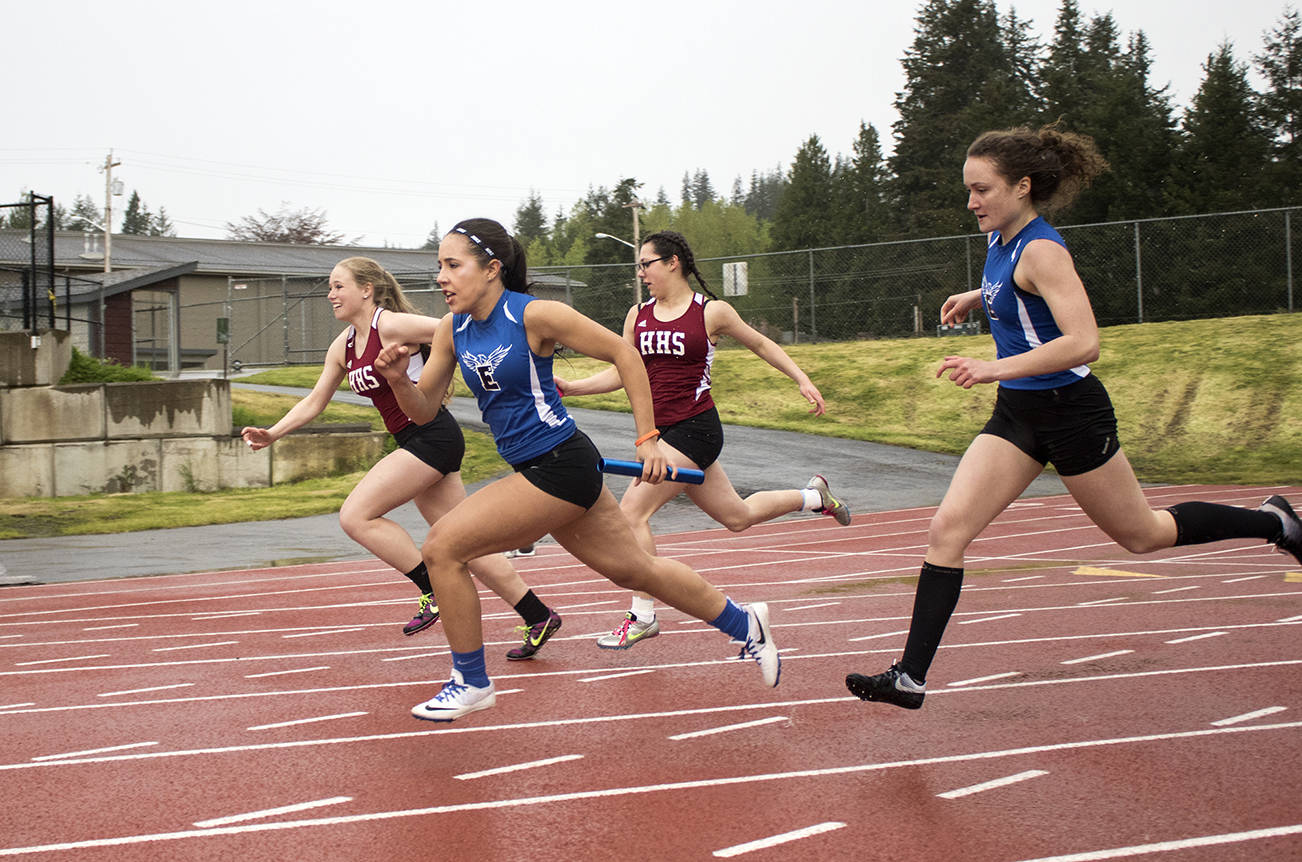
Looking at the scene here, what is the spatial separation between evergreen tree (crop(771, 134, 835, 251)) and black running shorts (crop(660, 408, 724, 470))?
59974 millimetres

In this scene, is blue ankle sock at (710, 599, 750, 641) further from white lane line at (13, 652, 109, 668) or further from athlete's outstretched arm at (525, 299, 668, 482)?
white lane line at (13, 652, 109, 668)

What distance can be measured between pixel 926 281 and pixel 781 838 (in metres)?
26.6

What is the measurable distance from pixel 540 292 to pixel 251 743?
37414 mm

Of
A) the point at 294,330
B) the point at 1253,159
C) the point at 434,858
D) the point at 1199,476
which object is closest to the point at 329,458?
the point at 1199,476

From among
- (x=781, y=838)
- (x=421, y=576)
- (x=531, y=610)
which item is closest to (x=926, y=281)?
(x=421, y=576)

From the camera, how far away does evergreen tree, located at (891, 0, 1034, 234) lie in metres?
57.2

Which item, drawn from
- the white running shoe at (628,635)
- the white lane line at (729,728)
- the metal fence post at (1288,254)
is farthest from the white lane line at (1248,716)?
the metal fence post at (1288,254)

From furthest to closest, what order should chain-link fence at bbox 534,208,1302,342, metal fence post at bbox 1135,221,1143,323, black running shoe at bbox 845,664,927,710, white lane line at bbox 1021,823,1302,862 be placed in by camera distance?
metal fence post at bbox 1135,221,1143,323 < chain-link fence at bbox 534,208,1302,342 < black running shoe at bbox 845,664,927,710 < white lane line at bbox 1021,823,1302,862

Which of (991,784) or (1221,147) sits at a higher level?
(1221,147)

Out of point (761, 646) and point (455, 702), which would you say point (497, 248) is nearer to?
point (455, 702)

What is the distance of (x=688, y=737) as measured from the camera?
4.43 metres

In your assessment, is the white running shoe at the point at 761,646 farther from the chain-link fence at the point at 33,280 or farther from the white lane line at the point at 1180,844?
the chain-link fence at the point at 33,280

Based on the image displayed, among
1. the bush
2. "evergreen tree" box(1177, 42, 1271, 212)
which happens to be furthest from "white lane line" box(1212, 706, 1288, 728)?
"evergreen tree" box(1177, 42, 1271, 212)

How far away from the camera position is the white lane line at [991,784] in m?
3.68
